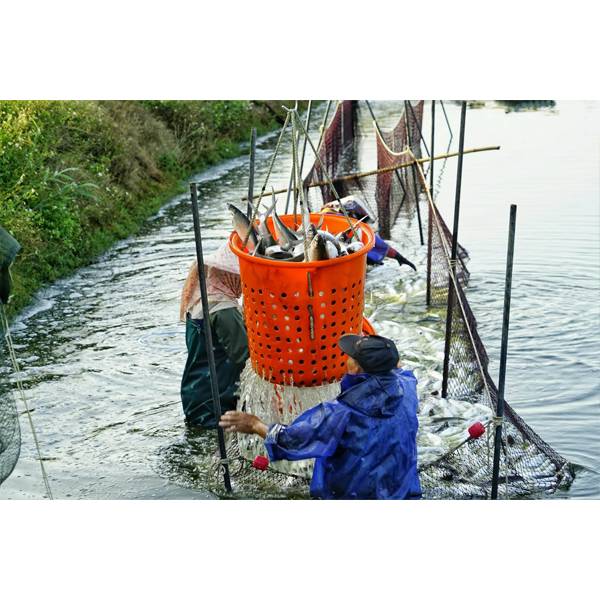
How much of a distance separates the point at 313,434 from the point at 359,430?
7.5 inches

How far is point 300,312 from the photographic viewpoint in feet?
12.5

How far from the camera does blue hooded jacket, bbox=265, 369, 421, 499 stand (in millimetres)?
3416

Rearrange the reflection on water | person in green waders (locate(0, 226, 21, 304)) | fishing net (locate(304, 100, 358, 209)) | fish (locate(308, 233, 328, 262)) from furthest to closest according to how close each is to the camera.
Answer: fishing net (locate(304, 100, 358, 209))
the reflection on water
person in green waders (locate(0, 226, 21, 304))
fish (locate(308, 233, 328, 262))

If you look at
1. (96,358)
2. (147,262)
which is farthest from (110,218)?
(96,358)

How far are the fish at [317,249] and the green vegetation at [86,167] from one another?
13.6 feet

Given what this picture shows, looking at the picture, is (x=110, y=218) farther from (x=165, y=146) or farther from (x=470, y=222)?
(x=470, y=222)

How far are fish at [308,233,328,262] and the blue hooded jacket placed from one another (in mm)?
572

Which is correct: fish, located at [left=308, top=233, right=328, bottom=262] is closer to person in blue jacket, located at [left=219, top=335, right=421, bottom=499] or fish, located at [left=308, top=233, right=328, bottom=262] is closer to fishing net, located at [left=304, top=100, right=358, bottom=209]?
person in blue jacket, located at [left=219, top=335, right=421, bottom=499]

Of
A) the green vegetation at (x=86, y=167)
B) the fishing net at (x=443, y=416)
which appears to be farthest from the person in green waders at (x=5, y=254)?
the green vegetation at (x=86, y=167)

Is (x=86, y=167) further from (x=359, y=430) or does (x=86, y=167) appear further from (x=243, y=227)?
(x=359, y=430)

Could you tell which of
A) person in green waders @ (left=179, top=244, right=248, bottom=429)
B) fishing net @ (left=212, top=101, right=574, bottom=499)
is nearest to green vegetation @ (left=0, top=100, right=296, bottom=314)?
fishing net @ (left=212, top=101, right=574, bottom=499)

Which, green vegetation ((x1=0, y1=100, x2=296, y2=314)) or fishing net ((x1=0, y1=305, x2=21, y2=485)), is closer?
fishing net ((x1=0, y1=305, x2=21, y2=485))

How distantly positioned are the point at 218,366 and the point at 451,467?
137cm

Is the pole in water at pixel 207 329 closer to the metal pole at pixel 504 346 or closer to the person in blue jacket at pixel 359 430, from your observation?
the person in blue jacket at pixel 359 430
